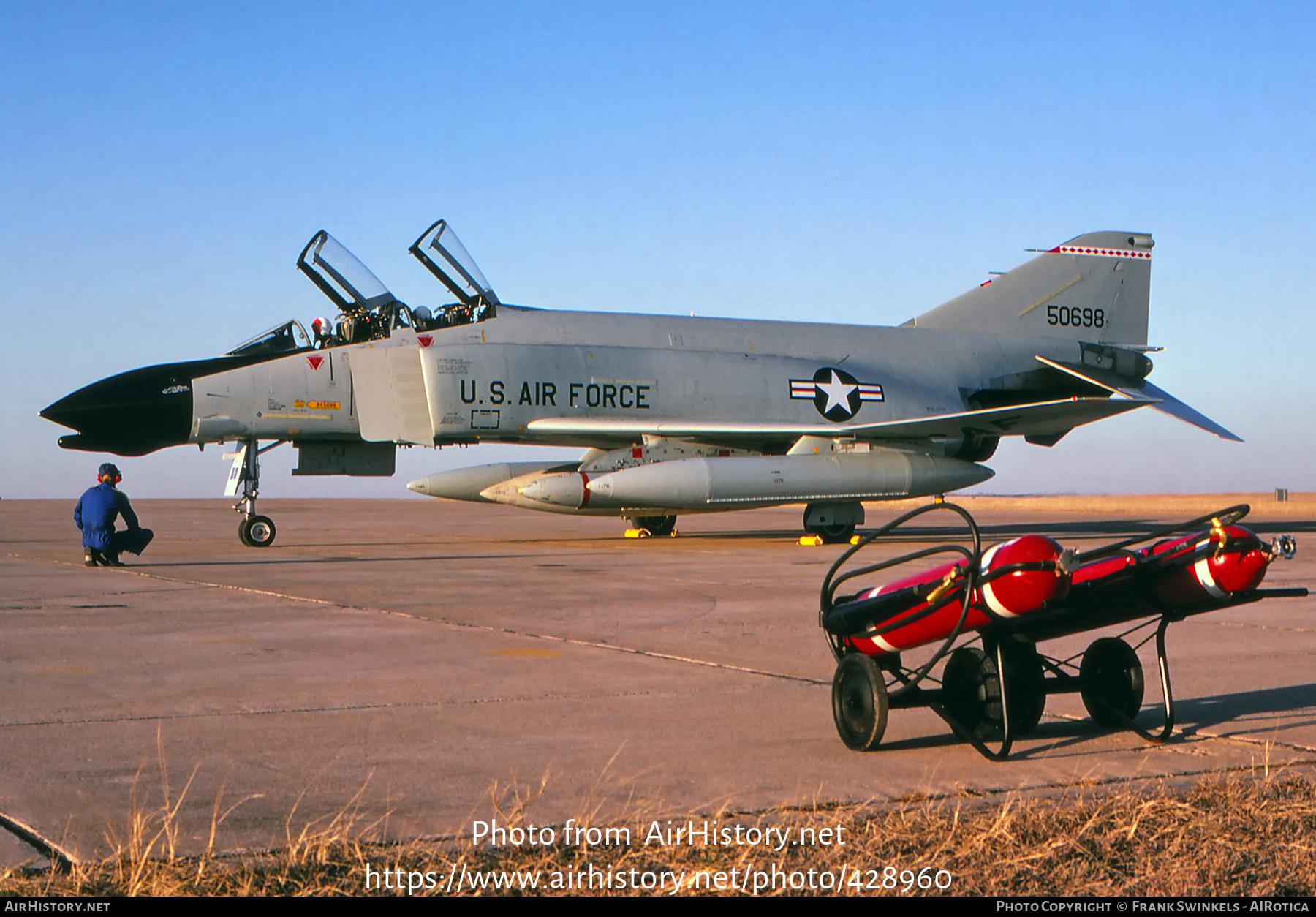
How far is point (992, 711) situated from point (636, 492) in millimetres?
12366

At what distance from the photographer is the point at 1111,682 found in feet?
17.2

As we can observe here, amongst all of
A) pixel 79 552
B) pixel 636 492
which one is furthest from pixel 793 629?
pixel 79 552

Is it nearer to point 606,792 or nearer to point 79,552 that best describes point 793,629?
point 606,792

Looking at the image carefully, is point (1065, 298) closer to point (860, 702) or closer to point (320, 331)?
point (320, 331)

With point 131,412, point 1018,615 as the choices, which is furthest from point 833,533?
point 1018,615

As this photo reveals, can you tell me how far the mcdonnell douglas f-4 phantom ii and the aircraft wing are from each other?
5cm

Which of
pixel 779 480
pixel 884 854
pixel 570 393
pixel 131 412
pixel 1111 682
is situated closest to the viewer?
pixel 884 854

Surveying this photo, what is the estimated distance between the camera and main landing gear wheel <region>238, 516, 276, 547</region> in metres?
16.5

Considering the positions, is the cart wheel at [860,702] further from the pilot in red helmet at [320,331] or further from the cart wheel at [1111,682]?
the pilot in red helmet at [320,331]

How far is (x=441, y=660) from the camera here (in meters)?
7.08

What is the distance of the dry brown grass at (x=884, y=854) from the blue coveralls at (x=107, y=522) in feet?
35.5

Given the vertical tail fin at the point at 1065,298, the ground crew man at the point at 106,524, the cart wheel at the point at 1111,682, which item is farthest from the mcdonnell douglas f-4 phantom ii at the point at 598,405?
the cart wheel at the point at 1111,682

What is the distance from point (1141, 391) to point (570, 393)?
442 inches

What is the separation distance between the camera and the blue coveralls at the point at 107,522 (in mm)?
13594
